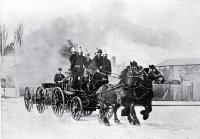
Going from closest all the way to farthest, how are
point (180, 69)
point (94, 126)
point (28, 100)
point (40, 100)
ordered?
point (180, 69)
point (94, 126)
point (28, 100)
point (40, 100)

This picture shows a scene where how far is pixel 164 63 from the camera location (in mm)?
5129

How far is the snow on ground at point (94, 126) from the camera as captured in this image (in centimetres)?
489

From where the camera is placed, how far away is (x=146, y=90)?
508 cm

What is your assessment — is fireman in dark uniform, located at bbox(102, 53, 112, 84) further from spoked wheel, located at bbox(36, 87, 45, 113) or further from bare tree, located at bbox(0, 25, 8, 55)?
bare tree, located at bbox(0, 25, 8, 55)

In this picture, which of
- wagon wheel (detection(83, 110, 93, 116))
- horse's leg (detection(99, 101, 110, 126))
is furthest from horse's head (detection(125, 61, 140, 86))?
wagon wheel (detection(83, 110, 93, 116))

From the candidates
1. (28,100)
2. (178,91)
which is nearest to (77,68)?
(28,100)

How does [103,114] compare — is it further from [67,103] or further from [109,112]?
[67,103]

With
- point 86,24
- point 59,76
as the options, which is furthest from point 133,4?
point 59,76

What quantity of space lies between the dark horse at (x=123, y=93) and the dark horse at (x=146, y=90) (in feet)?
0.25

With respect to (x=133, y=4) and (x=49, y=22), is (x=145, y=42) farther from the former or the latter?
(x=49, y=22)

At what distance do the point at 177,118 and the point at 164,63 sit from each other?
761 millimetres

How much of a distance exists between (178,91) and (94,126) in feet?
4.27

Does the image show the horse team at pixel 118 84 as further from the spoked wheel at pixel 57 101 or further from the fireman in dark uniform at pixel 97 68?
the spoked wheel at pixel 57 101

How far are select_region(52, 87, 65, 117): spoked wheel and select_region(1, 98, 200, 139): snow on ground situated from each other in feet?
0.33
